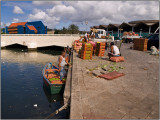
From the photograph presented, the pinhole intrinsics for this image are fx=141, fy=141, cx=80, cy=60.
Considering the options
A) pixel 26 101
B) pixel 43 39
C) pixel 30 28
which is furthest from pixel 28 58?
pixel 26 101

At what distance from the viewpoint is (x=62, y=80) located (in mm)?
8492

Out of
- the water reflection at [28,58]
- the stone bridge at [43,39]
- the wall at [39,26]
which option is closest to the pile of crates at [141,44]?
the water reflection at [28,58]

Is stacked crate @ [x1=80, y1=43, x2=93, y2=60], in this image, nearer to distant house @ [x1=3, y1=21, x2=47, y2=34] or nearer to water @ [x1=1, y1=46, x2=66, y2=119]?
water @ [x1=1, y1=46, x2=66, y2=119]

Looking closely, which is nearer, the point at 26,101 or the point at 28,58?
the point at 26,101

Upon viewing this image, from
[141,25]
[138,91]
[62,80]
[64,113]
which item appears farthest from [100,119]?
[141,25]

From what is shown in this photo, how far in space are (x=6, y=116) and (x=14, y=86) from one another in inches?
201

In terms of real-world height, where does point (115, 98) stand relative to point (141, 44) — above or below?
below

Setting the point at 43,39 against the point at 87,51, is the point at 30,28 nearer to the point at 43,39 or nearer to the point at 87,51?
the point at 43,39

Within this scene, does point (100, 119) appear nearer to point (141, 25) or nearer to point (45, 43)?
point (45, 43)

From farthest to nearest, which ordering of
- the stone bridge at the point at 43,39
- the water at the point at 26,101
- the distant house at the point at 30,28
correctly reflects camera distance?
the distant house at the point at 30,28 → the stone bridge at the point at 43,39 → the water at the point at 26,101

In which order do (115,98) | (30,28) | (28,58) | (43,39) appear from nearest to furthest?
1. (115,98)
2. (28,58)
3. (43,39)
4. (30,28)

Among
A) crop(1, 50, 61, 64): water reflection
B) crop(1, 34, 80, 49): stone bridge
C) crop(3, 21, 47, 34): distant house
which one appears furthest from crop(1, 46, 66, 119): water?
crop(3, 21, 47, 34): distant house

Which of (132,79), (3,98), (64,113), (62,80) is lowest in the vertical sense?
(3,98)

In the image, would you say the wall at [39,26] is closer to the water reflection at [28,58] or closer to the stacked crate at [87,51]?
the water reflection at [28,58]
